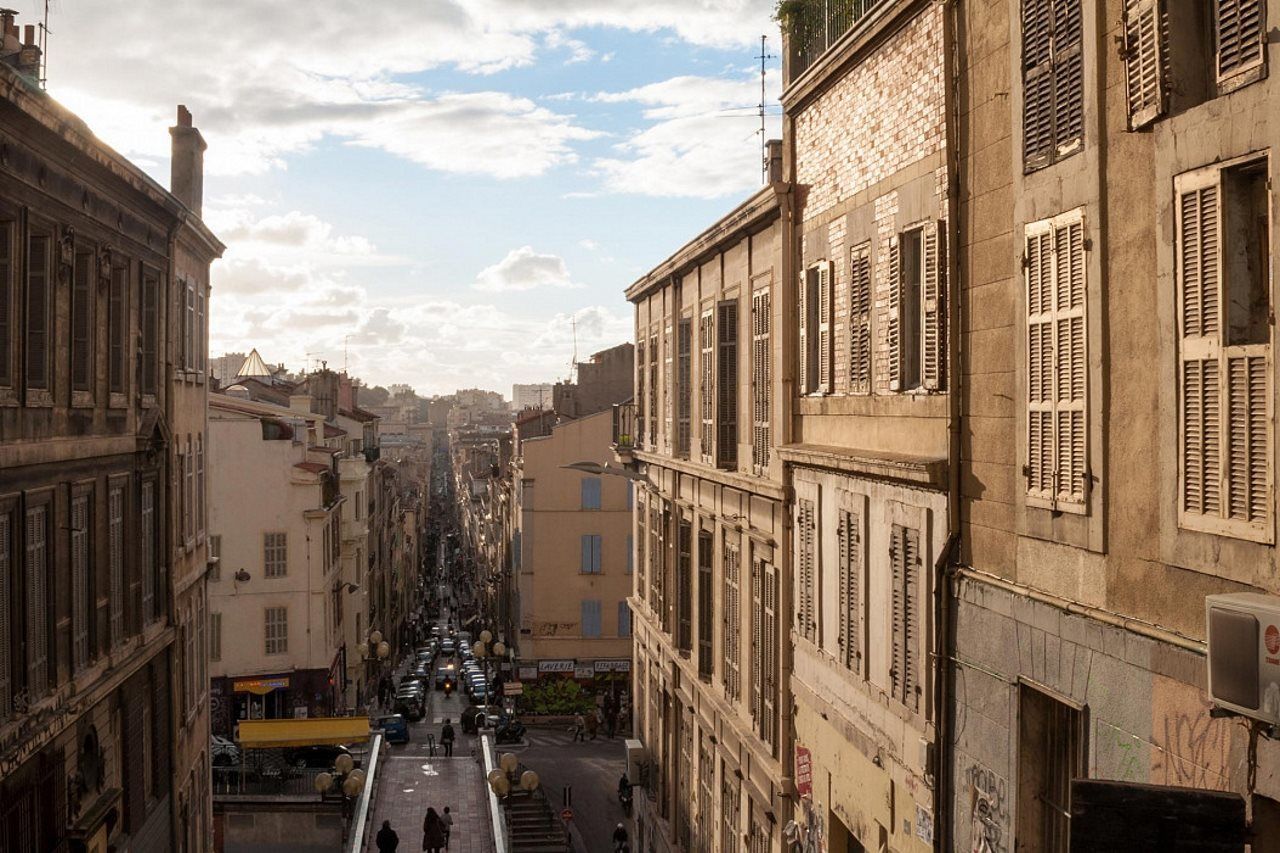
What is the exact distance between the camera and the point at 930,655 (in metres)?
11.6

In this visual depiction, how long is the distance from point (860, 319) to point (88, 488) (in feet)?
35.2

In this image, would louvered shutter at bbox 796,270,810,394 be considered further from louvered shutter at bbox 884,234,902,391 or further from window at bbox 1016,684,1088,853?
window at bbox 1016,684,1088,853

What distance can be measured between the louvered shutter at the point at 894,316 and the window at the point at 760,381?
4.76 metres

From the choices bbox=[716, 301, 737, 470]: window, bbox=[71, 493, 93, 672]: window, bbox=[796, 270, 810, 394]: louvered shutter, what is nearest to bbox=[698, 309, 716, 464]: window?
bbox=[716, 301, 737, 470]: window

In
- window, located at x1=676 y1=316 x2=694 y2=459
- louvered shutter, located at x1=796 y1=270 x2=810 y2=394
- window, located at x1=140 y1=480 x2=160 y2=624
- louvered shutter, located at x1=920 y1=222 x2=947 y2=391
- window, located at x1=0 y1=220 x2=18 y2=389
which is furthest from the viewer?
window, located at x1=676 y1=316 x2=694 y2=459

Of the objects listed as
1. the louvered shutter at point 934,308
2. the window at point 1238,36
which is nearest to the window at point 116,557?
the louvered shutter at point 934,308

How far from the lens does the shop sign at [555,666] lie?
51.0 metres

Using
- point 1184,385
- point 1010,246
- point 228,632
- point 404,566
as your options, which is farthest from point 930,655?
point 404,566

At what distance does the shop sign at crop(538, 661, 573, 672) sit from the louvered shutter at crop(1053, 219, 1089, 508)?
141 feet

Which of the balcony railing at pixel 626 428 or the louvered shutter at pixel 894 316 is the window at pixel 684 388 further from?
the louvered shutter at pixel 894 316

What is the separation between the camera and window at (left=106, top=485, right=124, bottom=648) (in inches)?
743

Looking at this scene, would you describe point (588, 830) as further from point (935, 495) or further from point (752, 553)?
point (935, 495)

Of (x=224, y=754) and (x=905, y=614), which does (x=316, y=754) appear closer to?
(x=224, y=754)

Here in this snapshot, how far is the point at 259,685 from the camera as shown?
4475 cm
